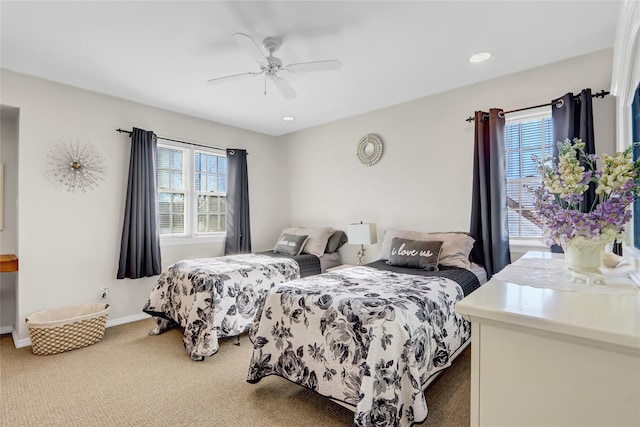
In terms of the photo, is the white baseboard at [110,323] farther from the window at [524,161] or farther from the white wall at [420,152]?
the window at [524,161]

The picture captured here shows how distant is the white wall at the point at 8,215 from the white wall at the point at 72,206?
47 cm

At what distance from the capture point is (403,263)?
2.87 meters

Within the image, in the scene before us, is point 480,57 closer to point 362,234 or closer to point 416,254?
point 416,254

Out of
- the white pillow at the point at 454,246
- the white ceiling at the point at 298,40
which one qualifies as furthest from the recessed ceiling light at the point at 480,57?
the white pillow at the point at 454,246

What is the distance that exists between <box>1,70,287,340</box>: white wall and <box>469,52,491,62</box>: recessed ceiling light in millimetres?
3330

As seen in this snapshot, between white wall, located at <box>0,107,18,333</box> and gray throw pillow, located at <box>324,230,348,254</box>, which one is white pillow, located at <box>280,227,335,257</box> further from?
white wall, located at <box>0,107,18,333</box>

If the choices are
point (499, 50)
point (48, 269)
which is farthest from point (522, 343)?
point (48, 269)

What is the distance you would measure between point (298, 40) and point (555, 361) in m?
2.41

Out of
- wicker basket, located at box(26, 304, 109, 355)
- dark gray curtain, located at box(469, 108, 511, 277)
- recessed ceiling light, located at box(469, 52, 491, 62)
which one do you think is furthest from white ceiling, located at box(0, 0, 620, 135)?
wicker basket, located at box(26, 304, 109, 355)

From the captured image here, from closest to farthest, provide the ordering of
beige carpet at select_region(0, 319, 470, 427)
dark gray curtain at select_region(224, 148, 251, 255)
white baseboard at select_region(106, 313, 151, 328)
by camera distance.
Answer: beige carpet at select_region(0, 319, 470, 427) < white baseboard at select_region(106, 313, 151, 328) < dark gray curtain at select_region(224, 148, 251, 255)

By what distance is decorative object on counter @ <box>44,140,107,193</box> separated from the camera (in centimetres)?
300

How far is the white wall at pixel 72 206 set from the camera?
285 cm

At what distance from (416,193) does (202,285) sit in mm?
2458

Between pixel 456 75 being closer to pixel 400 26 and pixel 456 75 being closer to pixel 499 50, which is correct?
pixel 499 50
